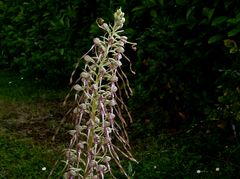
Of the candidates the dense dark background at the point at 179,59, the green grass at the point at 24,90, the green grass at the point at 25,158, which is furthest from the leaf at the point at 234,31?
the green grass at the point at 24,90

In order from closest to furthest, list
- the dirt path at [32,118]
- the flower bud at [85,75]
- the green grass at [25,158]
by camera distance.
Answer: the flower bud at [85,75], the green grass at [25,158], the dirt path at [32,118]

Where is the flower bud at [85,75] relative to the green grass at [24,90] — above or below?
above

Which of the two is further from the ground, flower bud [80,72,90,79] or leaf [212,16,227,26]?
leaf [212,16,227,26]

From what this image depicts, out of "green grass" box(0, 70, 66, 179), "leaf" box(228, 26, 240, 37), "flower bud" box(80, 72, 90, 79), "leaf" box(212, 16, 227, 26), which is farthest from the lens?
"green grass" box(0, 70, 66, 179)

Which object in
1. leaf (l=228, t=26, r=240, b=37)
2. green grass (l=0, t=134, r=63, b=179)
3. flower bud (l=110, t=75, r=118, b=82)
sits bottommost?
green grass (l=0, t=134, r=63, b=179)

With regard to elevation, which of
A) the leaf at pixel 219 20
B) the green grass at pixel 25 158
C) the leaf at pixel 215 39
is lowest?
the green grass at pixel 25 158

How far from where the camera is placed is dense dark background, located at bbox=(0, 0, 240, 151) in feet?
15.6

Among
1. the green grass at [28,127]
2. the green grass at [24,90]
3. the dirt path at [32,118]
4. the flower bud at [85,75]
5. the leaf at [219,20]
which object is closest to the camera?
the flower bud at [85,75]

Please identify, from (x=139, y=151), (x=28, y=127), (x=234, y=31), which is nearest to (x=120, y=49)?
(x=234, y=31)

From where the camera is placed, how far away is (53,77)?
310 inches

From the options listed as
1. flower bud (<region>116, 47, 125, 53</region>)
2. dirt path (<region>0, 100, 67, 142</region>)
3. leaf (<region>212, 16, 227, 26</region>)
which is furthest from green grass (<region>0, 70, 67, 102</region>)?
flower bud (<region>116, 47, 125, 53</region>)

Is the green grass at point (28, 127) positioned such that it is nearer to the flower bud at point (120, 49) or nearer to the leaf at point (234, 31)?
the leaf at point (234, 31)

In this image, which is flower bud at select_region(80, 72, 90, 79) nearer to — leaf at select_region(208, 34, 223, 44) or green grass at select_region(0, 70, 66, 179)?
green grass at select_region(0, 70, 66, 179)

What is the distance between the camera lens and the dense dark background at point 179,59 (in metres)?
4.77
